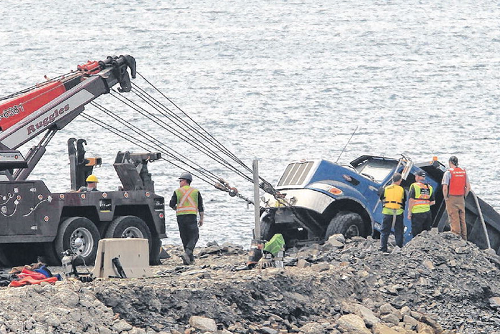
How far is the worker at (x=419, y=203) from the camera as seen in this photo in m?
19.8

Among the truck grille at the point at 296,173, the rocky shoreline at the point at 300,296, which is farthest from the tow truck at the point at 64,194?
the truck grille at the point at 296,173

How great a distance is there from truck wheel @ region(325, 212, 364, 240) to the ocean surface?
27265 millimetres

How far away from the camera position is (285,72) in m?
90.8

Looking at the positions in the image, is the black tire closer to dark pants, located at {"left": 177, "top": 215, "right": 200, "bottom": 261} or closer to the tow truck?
the tow truck

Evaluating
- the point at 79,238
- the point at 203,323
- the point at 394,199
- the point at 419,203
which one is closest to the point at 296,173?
the point at 419,203

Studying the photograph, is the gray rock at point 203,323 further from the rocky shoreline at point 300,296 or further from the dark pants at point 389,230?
the dark pants at point 389,230

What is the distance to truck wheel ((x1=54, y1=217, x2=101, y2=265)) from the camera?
1855 centimetres

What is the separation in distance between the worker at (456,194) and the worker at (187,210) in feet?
13.5

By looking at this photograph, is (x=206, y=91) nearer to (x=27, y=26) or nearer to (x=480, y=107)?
(x=480, y=107)

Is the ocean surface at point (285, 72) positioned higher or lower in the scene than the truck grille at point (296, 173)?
higher

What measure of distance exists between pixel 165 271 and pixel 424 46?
8415 cm

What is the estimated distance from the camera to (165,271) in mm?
18156

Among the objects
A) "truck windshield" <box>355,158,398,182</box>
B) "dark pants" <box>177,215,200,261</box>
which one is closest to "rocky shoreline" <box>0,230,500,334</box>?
"dark pants" <box>177,215,200,261</box>

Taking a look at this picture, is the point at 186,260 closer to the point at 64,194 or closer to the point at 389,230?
the point at 64,194
